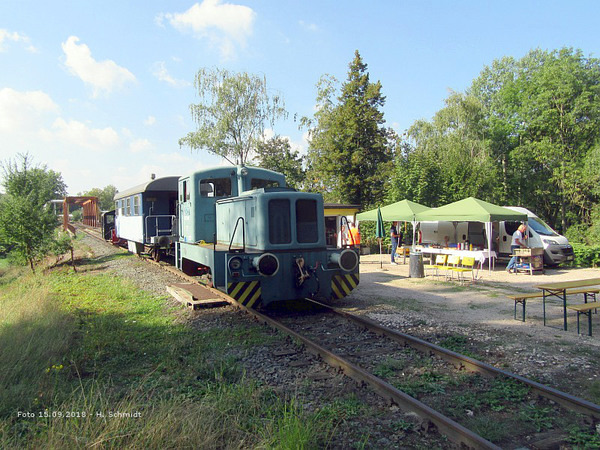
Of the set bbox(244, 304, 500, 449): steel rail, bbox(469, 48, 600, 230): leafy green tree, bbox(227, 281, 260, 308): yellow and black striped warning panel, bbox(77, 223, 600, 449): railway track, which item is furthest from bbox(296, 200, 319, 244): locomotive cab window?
bbox(469, 48, 600, 230): leafy green tree

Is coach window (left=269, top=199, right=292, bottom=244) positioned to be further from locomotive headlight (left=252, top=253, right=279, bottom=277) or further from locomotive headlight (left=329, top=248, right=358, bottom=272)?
locomotive headlight (left=329, top=248, right=358, bottom=272)

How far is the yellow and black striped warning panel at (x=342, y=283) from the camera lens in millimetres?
8320

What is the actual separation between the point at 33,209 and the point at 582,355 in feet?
57.2

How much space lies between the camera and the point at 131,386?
14.2ft

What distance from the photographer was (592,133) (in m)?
28.2

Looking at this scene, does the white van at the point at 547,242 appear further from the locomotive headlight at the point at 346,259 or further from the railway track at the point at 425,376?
the railway track at the point at 425,376

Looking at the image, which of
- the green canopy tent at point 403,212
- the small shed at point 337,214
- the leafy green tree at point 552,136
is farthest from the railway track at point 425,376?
the leafy green tree at point 552,136

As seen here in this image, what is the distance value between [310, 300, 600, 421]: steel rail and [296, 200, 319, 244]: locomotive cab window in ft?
5.98

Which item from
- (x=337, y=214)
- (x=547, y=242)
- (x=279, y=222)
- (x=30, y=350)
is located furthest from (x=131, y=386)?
(x=337, y=214)

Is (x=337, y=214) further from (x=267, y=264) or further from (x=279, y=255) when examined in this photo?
(x=267, y=264)

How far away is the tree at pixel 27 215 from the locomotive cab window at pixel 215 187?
932 cm

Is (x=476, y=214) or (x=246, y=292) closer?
(x=246, y=292)

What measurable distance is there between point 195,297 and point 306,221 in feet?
9.76

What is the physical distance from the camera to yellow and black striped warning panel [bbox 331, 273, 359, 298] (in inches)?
328
